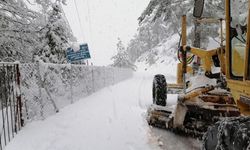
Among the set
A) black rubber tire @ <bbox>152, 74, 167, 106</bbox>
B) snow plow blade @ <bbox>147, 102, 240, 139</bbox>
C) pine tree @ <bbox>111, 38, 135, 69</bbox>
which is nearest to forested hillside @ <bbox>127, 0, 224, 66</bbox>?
snow plow blade @ <bbox>147, 102, 240, 139</bbox>

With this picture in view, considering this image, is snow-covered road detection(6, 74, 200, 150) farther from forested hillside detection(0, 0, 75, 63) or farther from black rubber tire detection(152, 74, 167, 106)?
forested hillside detection(0, 0, 75, 63)

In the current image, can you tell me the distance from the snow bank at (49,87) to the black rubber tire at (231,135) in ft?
17.4

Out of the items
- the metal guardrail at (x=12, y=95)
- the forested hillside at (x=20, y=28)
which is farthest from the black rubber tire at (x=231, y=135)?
the forested hillside at (x=20, y=28)

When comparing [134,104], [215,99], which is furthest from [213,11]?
[215,99]

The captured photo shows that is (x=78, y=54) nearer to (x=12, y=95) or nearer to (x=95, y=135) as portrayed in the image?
(x=12, y=95)

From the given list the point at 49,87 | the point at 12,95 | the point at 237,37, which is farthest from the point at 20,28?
the point at 237,37

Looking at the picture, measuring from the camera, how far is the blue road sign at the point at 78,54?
69.6 ft

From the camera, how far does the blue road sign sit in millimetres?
21203

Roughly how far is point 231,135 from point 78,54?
2040 cm

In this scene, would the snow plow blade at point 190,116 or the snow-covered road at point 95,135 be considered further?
the snow-covered road at point 95,135

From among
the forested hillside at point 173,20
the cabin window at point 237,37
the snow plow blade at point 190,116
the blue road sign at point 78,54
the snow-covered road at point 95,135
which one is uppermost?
the forested hillside at point 173,20

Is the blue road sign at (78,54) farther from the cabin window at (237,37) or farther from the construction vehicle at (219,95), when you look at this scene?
the cabin window at (237,37)

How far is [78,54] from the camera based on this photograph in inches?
890

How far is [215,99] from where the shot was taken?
20.3 feet
